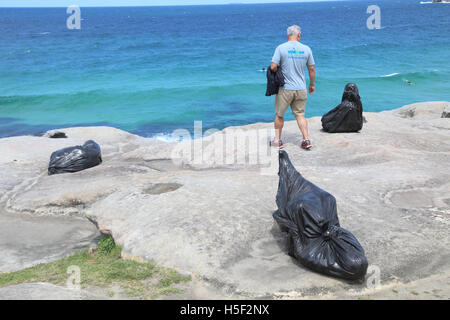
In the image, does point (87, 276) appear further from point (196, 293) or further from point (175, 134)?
point (175, 134)

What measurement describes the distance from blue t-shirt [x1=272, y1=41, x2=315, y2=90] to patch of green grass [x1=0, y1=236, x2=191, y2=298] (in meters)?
3.81

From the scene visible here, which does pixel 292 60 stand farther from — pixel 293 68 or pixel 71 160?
pixel 71 160

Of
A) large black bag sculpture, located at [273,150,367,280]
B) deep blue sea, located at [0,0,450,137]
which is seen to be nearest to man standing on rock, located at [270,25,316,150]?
large black bag sculpture, located at [273,150,367,280]

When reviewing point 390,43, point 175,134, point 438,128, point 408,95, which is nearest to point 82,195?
point 438,128

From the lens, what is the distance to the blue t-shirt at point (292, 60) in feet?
23.4

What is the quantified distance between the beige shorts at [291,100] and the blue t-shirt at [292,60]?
3.6 inches

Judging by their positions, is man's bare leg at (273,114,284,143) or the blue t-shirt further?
man's bare leg at (273,114,284,143)

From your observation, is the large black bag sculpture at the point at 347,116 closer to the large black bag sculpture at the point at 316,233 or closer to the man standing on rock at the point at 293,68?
the man standing on rock at the point at 293,68

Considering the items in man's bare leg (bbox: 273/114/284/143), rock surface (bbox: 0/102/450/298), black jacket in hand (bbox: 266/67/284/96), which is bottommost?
rock surface (bbox: 0/102/450/298)

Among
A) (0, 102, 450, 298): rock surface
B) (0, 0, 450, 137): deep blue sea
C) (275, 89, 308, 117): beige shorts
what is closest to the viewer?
(0, 102, 450, 298): rock surface

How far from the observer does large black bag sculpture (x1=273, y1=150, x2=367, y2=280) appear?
386cm

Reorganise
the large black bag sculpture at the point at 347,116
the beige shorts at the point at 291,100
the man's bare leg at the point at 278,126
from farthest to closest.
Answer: the large black bag sculpture at the point at 347,116 → the man's bare leg at the point at 278,126 → the beige shorts at the point at 291,100

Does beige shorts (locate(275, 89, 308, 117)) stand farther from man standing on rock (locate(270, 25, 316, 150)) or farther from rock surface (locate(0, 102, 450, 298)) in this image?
rock surface (locate(0, 102, 450, 298))

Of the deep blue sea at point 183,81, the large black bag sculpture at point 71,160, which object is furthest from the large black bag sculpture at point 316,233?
the deep blue sea at point 183,81
